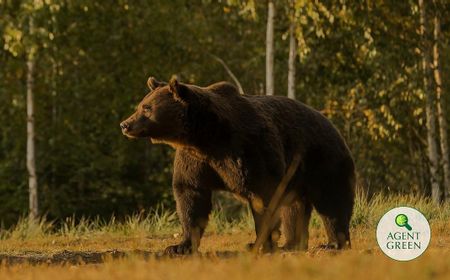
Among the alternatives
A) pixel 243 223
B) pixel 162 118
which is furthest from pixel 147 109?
pixel 243 223

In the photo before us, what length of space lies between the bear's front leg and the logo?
1.90 meters

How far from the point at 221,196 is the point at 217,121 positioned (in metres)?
15.7

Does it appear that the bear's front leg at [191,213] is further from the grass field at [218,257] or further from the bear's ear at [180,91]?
the bear's ear at [180,91]

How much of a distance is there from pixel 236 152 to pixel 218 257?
1275 millimetres

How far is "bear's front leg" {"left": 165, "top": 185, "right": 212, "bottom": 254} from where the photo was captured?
8578 mm

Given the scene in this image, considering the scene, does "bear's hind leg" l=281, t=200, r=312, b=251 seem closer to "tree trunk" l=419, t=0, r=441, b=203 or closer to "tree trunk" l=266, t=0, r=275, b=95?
"tree trunk" l=266, t=0, r=275, b=95

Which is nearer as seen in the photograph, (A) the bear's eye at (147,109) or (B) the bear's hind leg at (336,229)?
(A) the bear's eye at (147,109)

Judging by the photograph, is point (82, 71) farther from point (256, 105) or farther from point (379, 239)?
point (379, 239)

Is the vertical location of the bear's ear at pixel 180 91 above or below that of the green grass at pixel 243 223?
above

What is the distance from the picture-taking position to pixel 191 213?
28.1 ft

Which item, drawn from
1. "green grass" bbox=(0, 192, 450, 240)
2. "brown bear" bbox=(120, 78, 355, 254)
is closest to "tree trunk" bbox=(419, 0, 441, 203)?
"green grass" bbox=(0, 192, 450, 240)

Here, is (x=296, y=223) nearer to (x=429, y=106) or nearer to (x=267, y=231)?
(x=267, y=231)

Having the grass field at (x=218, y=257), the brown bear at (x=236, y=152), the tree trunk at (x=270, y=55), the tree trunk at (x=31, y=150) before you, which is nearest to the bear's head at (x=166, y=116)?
the brown bear at (x=236, y=152)

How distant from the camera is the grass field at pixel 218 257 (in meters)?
5.44
